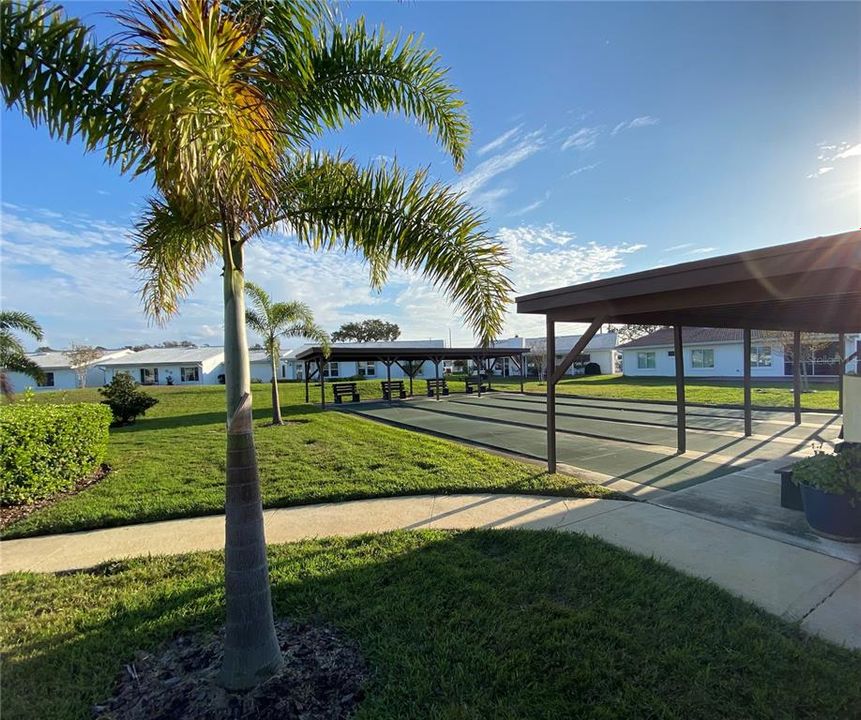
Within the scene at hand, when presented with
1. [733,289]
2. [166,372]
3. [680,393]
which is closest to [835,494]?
[733,289]

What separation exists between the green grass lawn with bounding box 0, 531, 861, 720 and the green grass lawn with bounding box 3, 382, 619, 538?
1.69m

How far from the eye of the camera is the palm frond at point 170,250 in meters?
3.17

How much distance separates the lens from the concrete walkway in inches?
132

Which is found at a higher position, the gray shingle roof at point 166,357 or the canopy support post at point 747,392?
the gray shingle roof at point 166,357

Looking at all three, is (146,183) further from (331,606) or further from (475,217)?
(331,606)

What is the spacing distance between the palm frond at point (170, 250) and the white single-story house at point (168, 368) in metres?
41.6

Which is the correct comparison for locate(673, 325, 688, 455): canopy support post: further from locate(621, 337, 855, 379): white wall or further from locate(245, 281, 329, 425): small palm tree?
locate(621, 337, 855, 379): white wall

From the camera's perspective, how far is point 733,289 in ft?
15.6

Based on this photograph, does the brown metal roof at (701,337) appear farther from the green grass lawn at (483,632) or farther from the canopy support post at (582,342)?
the green grass lawn at (483,632)

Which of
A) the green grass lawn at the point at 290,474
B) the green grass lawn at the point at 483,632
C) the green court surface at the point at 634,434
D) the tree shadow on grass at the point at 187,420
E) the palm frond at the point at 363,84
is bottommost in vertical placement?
the green court surface at the point at 634,434

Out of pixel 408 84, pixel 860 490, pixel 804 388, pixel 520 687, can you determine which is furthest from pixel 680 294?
pixel 804 388

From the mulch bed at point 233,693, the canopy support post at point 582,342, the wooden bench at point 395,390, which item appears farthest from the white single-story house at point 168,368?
the mulch bed at point 233,693

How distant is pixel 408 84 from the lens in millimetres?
3580

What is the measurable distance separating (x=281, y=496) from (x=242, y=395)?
3943 millimetres
